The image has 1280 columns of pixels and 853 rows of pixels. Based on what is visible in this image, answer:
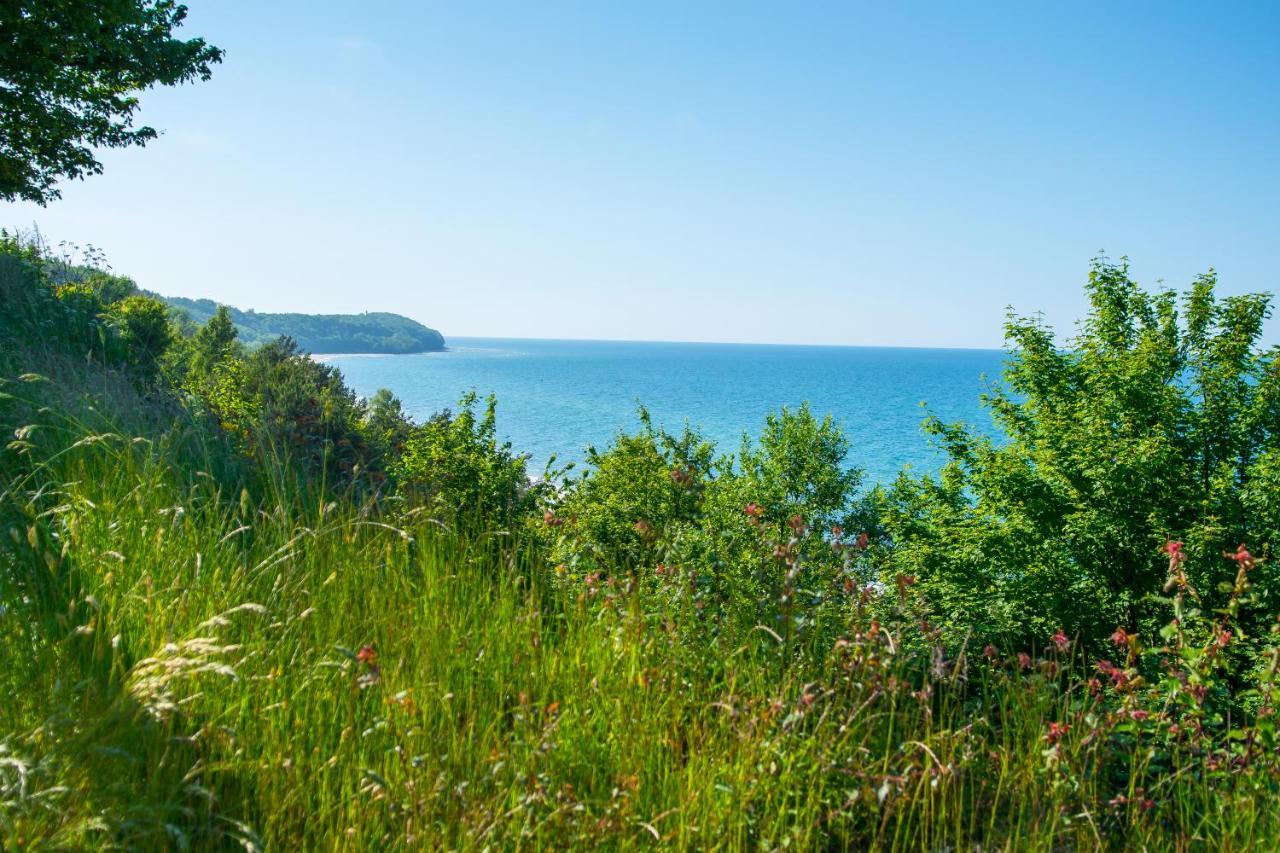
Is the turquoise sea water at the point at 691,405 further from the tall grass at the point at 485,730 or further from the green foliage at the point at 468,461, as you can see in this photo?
the tall grass at the point at 485,730

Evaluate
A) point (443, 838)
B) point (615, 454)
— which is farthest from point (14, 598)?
point (615, 454)

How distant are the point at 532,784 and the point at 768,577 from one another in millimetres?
1467

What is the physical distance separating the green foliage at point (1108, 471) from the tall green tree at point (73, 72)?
2352 cm

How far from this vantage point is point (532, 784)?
229cm

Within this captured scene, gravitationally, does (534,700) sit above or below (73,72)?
below

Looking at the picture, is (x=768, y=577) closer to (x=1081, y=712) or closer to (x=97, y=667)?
(x=1081, y=712)

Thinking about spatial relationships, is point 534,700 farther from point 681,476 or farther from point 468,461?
point 468,461

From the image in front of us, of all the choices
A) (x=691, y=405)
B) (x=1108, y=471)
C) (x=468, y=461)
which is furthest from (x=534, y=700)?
(x=691, y=405)

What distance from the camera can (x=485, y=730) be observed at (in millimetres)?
2557

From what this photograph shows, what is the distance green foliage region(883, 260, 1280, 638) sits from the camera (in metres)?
21.6

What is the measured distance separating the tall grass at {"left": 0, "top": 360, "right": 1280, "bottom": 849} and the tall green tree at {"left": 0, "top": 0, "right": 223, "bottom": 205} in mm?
14306

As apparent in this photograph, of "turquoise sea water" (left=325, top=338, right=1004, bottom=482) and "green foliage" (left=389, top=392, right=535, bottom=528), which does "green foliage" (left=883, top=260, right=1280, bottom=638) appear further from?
"turquoise sea water" (left=325, top=338, right=1004, bottom=482)

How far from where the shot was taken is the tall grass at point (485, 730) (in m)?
2.04

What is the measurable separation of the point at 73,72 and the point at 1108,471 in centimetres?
2681
